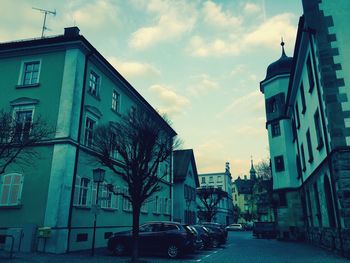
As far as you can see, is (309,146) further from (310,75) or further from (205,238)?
(205,238)

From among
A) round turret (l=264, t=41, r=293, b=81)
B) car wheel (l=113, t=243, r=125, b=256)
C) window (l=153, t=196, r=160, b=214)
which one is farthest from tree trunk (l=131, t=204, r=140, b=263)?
round turret (l=264, t=41, r=293, b=81)

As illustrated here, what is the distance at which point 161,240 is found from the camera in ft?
49.7

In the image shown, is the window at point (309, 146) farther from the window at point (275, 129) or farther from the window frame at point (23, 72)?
the window frame at point (23, 72)

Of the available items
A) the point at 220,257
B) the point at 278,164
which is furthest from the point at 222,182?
the point at 220,257

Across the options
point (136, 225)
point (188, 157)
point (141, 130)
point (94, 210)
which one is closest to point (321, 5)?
point (141, 130)

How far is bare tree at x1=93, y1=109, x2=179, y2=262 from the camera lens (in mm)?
14477

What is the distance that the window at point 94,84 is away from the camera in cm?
2062

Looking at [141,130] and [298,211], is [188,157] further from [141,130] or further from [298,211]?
[141,130]

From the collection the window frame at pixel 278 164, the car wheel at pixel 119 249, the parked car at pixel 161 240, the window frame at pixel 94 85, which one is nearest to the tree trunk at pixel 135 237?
the parked car at pixel 161 240

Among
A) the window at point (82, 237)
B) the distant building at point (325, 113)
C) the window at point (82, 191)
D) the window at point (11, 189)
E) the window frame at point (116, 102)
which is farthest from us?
the window frame at point (116, 102)

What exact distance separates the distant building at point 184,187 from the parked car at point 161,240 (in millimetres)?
23946

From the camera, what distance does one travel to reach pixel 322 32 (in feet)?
50.9

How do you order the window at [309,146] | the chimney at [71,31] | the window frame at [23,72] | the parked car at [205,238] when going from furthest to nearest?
the window at [309,146] → the chimney at [71,31] → the parked car at [205,238] → the window frame at [23,72]

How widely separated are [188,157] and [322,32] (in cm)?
3193
